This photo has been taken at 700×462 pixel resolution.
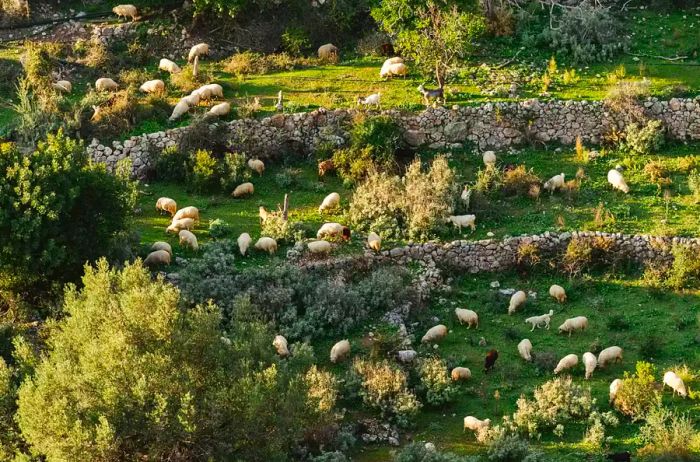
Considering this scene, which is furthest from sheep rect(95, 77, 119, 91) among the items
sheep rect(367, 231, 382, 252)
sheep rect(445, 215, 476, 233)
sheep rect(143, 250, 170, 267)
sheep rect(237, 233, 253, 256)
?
sheep rect(445, 215, 476, 233)

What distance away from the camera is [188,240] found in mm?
33000

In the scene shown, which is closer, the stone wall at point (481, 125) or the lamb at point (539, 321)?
the lamb at point (539, 321)

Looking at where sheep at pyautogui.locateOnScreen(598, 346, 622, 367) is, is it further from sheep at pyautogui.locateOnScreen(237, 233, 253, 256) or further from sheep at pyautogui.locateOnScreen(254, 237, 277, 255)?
sheep at pyautogui.locateOnScreen(237, 233, 253, 256)

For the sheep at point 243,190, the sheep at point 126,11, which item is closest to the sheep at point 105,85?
the sheep at point 126,11

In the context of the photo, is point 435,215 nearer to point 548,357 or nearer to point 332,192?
point 332,192

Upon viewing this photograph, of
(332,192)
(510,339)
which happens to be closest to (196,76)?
(332,192)

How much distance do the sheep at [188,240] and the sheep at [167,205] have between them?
1634 millimetres

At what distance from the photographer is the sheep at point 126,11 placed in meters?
41.2

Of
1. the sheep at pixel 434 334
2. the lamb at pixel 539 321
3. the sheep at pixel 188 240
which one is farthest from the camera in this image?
the sheep at pixel 188 240

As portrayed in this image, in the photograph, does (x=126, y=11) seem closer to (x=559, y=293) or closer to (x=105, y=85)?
(x=105, y=85)

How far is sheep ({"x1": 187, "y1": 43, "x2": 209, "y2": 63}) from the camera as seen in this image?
40.3 meters

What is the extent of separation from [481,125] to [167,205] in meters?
9.06

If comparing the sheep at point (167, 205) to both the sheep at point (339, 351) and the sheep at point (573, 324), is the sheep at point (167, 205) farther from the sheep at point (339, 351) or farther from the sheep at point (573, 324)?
the sheep at point (573, 324)

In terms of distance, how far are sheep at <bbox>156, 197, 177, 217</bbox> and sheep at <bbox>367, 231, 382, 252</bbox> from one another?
5.08 m
